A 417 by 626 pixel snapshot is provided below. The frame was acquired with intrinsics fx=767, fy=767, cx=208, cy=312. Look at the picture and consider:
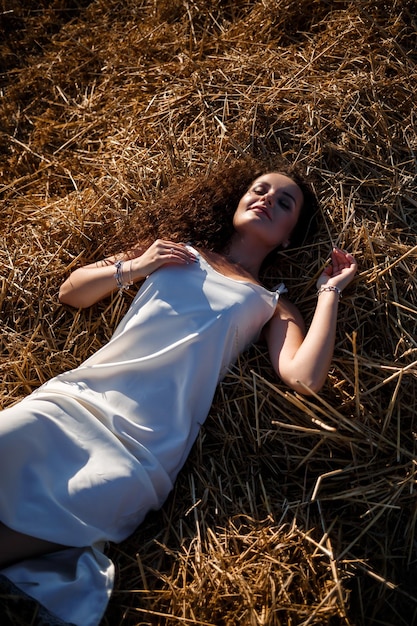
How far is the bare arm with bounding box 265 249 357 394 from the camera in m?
3.53

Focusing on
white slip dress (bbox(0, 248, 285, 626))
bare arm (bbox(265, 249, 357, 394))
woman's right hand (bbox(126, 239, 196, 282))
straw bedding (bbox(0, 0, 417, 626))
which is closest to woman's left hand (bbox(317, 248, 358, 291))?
bare arm (bbox(265, 249, 357, 394))

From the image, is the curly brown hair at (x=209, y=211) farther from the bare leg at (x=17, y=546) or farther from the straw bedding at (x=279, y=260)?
the bare leg at (x=17, y=546)

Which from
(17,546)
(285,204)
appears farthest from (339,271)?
(17,546)

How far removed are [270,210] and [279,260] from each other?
319 mm

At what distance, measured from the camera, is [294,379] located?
11.7 ft

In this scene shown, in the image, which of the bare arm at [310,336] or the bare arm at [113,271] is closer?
the bare arm at [310,336]

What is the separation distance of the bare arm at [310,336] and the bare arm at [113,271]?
0.58 meters

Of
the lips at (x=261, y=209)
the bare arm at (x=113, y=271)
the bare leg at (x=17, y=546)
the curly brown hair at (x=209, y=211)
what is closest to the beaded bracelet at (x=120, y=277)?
the bare arm at (x=113, y=271)

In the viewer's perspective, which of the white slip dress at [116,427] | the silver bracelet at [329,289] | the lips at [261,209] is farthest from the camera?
the lips at [261,209]

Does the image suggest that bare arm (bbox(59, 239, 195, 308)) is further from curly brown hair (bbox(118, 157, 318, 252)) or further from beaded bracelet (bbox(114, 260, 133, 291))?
curly brown hair (bbox(118, 157, 318, 252))

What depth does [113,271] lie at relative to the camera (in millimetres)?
3928

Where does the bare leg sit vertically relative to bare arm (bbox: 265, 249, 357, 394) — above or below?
below

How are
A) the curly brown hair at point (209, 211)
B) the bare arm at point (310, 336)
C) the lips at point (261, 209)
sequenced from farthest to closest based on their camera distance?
the curly brown hair at point (209, 211) → the lips at point (261, 209) → the bare arm at point (310, 336)

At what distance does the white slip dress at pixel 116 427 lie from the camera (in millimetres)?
3145
